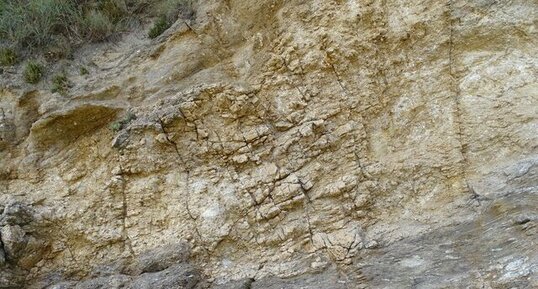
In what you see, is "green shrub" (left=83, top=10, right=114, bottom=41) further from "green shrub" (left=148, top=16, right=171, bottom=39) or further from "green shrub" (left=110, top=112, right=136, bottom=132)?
"green shrub" (left=110, top=112, right=136, bottom=132)

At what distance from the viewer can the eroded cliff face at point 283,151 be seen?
473 centimetres

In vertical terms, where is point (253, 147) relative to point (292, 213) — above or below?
above

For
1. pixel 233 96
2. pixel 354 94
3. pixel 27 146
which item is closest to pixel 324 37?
pixel 354 94

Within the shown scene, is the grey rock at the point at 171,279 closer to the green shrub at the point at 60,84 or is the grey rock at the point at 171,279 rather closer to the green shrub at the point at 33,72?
the green shrub at the point at 60,84

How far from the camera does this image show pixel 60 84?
5.89 m

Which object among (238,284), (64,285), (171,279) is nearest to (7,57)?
(64,285)

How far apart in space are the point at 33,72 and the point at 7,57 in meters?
0.47

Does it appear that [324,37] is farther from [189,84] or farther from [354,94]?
[189,84]

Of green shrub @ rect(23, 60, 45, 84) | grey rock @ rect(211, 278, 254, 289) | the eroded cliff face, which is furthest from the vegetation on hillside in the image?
grey rock @ rect(211, 278, 254, 289)

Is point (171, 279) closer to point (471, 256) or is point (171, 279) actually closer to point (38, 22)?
point (471, 256)

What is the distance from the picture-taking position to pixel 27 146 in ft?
18.8

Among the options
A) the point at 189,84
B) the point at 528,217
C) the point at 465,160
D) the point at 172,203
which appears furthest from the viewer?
the point at 189,84

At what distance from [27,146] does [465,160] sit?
452 centimetres

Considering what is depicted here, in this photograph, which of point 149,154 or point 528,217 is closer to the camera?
point 528,217
